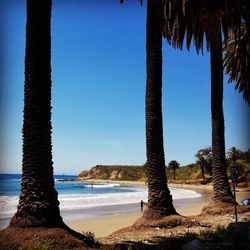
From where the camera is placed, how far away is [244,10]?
16484mm

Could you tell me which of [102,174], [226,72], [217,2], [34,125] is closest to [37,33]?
[34,125]

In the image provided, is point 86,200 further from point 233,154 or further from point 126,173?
point 126,173

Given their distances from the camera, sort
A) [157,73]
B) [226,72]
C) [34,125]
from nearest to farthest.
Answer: [34,125] < [157,73] < [226,72]

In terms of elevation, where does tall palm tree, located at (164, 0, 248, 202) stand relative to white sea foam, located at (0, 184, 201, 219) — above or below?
above

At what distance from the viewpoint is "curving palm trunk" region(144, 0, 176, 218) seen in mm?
14438

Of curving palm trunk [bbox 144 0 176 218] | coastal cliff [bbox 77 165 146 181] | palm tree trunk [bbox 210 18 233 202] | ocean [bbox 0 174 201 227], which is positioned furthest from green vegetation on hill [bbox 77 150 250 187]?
curving palm trunk [bbox 144 0 176 218]

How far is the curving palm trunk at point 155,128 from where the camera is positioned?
14438 mm

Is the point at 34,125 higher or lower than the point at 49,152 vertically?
higher

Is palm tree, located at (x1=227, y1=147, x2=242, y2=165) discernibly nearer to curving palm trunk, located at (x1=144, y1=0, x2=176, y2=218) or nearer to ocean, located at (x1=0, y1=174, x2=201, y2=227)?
ocean, located at (x1=0, y1=174, x2=201, y2=227)

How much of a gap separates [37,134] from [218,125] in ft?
34.9

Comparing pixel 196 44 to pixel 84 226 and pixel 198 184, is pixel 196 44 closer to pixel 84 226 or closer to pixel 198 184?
pixel 84 226

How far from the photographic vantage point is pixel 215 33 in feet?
58.9

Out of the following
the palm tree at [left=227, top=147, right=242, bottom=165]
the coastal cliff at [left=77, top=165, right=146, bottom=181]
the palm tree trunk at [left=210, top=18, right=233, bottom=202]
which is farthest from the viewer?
the coastal cliff at [left=77, top=165, right=146, bottom=181]

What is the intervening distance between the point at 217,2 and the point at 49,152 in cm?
910
